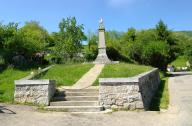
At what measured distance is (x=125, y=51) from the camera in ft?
136

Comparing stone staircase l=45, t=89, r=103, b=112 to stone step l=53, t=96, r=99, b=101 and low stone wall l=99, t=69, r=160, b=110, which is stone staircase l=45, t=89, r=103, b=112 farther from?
low stone wall l=99, t=69, r=160, b=110

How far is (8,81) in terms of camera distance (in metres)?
16.7

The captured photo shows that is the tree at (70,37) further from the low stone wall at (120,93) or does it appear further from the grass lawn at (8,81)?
the low stone wall at (120,93)

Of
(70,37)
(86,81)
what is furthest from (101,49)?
(86,81)

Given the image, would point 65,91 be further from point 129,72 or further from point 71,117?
point 129,72

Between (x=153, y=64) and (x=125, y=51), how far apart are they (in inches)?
154

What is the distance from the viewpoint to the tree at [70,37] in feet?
120

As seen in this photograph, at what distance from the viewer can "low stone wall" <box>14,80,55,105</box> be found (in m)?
12.0

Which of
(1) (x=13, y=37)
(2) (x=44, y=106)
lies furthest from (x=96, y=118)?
(1) (x=13, y=37)

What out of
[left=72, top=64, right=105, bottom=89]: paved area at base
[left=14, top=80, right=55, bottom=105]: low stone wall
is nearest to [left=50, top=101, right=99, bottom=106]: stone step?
[left=14, top=80, right=55, bottom=105]: low stone wall

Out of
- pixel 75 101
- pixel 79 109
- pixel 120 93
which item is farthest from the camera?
pixel 75 101

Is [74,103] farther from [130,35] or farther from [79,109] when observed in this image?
[130,35]

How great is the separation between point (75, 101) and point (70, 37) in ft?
88.4

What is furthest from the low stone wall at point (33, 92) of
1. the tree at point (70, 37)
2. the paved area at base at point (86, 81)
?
the tree at point (70, 37)
